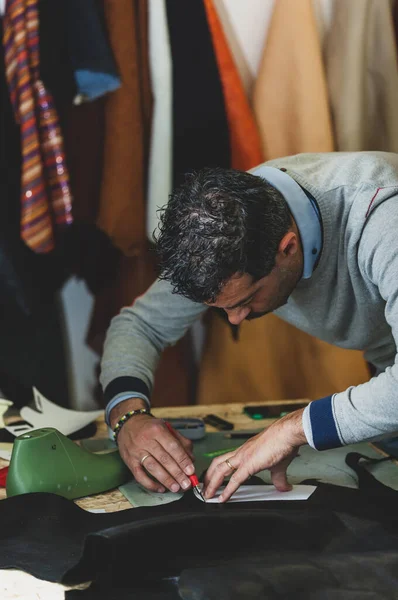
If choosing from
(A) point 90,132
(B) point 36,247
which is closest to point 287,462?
(B) point 36,247

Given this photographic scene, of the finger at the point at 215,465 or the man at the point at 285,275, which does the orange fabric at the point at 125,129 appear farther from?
the finger at the point at 215,465

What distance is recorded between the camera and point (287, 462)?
1102 mm

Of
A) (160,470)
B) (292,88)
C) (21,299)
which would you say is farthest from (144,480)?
(292,88)

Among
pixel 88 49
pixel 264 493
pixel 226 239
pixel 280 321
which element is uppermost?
pixel 88 49

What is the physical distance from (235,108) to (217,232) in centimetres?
93

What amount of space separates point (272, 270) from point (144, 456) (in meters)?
0.36

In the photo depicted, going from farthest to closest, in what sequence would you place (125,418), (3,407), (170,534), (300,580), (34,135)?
(34,135)
(3,407)
(125,418)
(170,534)
(300,580)

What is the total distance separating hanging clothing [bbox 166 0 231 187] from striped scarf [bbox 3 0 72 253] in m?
0.32

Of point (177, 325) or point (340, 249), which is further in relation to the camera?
point (177, 325)

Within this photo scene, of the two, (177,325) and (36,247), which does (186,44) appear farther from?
(177,325)

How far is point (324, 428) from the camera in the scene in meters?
1.04

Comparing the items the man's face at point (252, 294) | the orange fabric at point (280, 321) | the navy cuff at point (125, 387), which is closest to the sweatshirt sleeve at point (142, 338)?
the navy cuff at point (125, 387)

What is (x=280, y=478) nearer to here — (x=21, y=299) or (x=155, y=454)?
(x=155, y=454)

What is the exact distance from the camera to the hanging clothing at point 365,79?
1.87 metres
